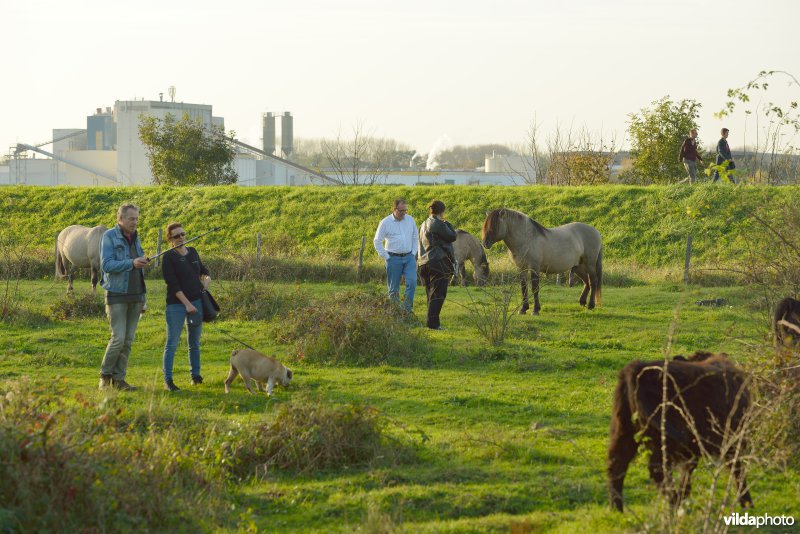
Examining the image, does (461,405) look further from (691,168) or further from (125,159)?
(125,159)

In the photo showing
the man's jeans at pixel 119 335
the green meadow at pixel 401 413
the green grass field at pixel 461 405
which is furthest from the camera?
the man's jeans at pixel 119 335

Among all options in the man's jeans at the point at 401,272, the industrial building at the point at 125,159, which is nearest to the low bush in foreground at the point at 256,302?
the man's jeans at the point at 401,272

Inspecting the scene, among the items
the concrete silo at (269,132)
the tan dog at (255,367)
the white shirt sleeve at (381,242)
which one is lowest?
the tan dog at (255,367)

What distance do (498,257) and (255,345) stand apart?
43.1ft

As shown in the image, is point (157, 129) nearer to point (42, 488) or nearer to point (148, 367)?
point (148, 367)

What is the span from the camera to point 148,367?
1252cm

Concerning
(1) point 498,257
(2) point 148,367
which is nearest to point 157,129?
(1) point 498,257

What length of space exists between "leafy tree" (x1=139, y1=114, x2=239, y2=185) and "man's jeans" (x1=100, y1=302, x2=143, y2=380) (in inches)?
1250

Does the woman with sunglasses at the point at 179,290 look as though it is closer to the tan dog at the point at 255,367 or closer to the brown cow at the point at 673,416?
the tan dog at the point at 255,367

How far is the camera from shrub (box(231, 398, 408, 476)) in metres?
7.77

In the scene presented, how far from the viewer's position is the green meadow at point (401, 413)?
6.22 m

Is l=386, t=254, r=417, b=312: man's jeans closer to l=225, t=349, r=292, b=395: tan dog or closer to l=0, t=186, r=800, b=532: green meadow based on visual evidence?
l=0, t=186, r=800, b=532: green meadow

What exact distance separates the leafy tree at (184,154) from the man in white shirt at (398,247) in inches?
1120

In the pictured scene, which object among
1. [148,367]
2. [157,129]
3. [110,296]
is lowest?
[148,367]
